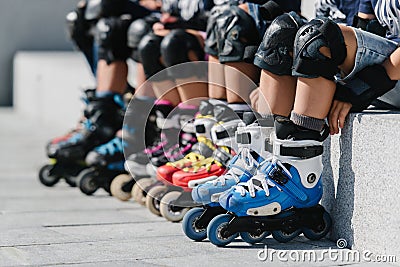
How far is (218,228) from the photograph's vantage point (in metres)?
2.98

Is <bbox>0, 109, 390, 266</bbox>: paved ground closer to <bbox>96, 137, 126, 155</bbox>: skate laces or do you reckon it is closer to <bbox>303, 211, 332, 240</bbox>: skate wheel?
<bbox>303, 211, 332, 240</bbox>: skate wheel

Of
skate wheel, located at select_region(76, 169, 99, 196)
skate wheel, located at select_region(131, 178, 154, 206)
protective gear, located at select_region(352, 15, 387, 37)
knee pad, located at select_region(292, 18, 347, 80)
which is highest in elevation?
knee pad, located at select_region(292, 18, 347, 80)

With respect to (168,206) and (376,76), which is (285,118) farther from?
(168,206)

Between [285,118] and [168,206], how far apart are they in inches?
31.8

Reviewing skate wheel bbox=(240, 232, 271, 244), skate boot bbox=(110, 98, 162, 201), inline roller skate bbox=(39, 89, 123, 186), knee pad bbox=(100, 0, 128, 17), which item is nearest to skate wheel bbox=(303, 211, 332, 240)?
skate wheel bbox=(240, 232, 271, 244)

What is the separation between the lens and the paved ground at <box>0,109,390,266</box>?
283cm

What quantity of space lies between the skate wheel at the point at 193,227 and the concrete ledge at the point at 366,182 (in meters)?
0.46

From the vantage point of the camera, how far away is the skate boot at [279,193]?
293 centimetres

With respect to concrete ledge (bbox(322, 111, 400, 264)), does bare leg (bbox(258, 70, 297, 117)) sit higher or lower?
higher

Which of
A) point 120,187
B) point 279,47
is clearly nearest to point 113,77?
point 120,187

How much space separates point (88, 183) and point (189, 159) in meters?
0.97

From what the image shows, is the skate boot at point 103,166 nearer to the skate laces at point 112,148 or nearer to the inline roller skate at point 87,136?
the skate laces at point 112,148

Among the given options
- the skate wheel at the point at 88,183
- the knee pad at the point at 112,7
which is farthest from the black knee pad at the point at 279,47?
the knee pad at the point at 112,7

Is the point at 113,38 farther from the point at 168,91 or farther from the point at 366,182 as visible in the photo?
the point at 366,182
